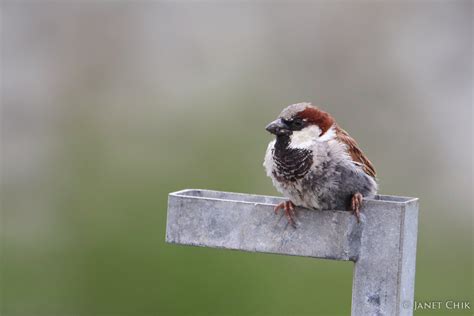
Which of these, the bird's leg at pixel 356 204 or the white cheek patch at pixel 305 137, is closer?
the bird's leg at pixel 356 204

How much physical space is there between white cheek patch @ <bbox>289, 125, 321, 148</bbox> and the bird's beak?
0.08 ft

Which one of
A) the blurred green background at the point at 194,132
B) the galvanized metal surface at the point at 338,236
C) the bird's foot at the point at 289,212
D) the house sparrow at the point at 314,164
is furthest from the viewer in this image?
the blurred green background at the point at 194,132

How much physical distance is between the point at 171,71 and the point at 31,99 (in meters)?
0.93

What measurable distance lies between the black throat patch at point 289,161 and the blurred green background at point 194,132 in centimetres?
185

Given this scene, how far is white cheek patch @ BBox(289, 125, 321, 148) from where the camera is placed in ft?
7.70

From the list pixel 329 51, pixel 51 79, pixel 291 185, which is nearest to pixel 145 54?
pixel 51 79

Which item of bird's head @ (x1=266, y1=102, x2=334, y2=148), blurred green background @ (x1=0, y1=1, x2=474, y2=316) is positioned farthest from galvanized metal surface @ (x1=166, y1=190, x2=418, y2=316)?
blurred green background @ (x1=0, y1=1, x2=474, y2=316)

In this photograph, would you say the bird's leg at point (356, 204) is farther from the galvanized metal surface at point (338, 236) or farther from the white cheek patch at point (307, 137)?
the white cheek patch at point (307, 137)

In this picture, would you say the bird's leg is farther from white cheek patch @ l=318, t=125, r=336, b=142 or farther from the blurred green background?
the blurred green background

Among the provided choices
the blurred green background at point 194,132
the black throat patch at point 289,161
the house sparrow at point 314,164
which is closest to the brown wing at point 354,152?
the house sparrow at point 314,164

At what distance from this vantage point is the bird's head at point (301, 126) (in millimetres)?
2350

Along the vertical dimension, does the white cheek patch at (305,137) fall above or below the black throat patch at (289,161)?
above

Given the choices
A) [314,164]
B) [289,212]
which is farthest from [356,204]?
[314,164]

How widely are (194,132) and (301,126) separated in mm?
2271
